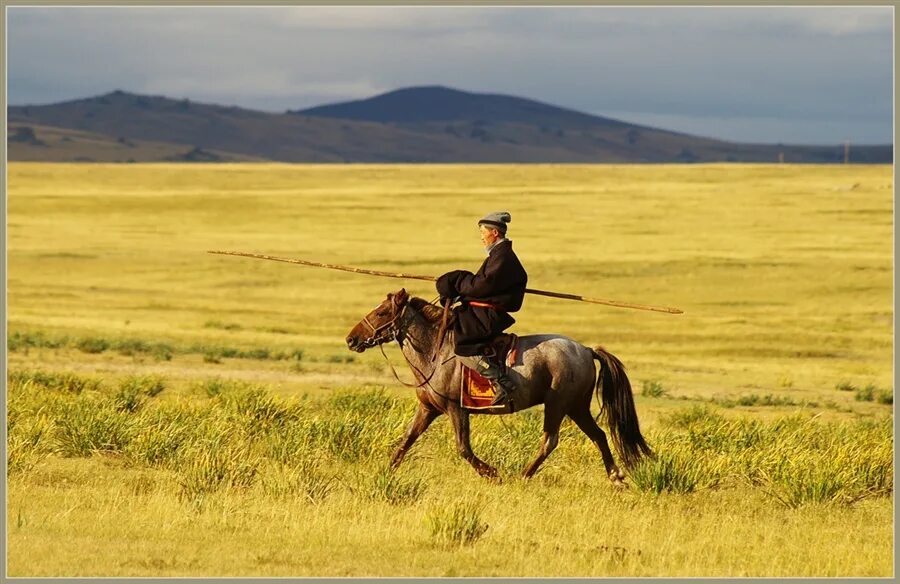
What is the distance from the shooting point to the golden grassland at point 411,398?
10.9 meters

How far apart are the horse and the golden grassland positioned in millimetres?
483

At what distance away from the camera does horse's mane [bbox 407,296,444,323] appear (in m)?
13.4

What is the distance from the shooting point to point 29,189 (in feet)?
317

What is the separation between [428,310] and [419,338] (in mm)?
275

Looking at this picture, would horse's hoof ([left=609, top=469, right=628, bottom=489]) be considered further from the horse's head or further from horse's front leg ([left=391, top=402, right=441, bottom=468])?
the horse's head

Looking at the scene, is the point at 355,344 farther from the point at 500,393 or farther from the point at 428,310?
the point at 500,393

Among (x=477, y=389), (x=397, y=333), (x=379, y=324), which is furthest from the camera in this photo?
(x=397, y=333)

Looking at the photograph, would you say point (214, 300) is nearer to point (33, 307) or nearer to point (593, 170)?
point (33, 307)

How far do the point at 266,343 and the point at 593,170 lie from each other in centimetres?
10746

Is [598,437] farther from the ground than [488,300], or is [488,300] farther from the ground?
[488,300]

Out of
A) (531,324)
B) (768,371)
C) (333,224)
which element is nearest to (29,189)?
(333,224)

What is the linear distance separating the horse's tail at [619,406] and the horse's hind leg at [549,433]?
0.62m

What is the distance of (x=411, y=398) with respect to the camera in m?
20.1

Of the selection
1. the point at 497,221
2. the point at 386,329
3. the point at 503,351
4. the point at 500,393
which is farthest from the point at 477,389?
the point at 497,221
